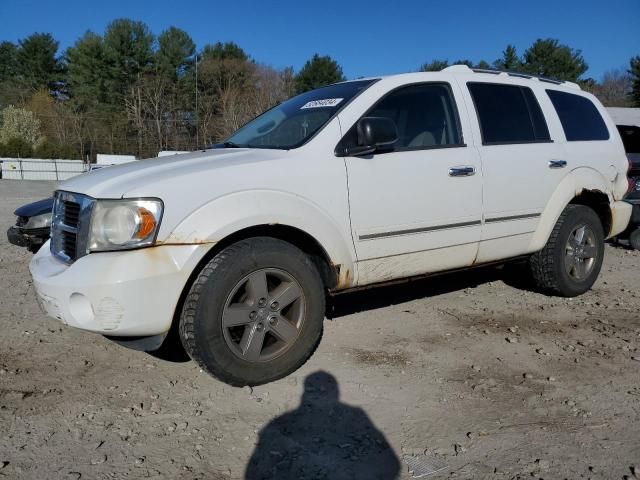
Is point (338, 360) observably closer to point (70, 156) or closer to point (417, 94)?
point (417, 94)

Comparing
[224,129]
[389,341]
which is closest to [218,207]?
[389,341]

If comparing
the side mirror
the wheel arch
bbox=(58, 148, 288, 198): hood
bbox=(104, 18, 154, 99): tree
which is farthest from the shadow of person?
bbox=(104, 18, 154, 99): tree

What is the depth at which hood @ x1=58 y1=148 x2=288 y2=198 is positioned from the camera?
284cm

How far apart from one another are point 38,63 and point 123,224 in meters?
61.3

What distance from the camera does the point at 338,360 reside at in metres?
3.54

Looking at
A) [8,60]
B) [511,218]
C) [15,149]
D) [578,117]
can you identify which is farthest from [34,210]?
[8,60]

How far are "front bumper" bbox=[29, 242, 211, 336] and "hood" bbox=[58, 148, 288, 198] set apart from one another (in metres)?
0.35

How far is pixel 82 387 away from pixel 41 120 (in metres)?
51.8

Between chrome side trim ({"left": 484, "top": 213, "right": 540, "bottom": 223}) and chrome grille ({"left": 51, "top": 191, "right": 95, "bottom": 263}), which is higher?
chrome grille ({"left": 51, "top": 191, "right": 95, "bottom": 263})

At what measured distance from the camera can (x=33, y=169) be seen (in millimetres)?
35875

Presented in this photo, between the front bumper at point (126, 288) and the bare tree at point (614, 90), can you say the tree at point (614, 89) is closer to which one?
the bare tree at point (614, 90)

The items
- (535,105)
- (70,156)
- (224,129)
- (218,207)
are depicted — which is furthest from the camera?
(70,156)

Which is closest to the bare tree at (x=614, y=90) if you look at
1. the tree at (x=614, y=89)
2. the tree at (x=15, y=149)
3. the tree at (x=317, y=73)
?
the tree at (x=614, y=89)

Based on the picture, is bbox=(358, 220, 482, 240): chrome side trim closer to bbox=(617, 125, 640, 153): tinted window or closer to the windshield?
the windshield
